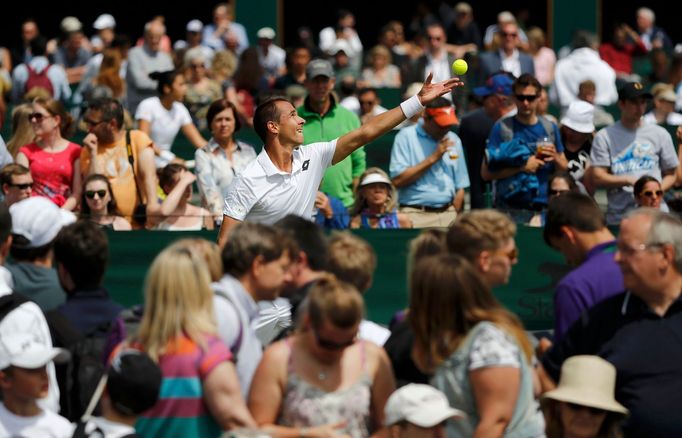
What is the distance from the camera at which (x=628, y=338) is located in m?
5.61

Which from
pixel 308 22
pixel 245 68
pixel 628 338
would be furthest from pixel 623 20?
pixel 628 338

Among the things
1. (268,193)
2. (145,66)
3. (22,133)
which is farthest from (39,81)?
(268,193)

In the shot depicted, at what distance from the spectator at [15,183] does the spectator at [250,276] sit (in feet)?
13.1

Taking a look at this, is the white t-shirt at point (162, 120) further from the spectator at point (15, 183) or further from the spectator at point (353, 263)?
the spectator at point (353, 263)

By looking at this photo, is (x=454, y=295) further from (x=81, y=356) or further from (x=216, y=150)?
(x=216, y=150)

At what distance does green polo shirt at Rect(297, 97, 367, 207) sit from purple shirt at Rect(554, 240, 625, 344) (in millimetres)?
5240

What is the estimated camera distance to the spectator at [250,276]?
17.9ft

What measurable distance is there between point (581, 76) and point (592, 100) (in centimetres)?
228

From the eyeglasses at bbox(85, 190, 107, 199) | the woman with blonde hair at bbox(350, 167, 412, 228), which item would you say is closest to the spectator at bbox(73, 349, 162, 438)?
the eyeglasses at bbox(85, 190, 107, 199)

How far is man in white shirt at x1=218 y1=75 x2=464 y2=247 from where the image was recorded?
25.7 ft

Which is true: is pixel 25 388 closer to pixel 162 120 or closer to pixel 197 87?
pixel 162 120

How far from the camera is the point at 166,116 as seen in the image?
487 inches

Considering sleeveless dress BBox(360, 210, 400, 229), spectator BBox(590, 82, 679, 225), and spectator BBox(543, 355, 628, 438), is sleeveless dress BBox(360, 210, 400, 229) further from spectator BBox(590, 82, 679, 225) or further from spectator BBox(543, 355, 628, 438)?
spectator BBox(543, 355, 628, 438)

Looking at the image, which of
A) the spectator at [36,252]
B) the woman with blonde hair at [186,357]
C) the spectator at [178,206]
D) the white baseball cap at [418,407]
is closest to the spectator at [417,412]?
the white baseball cap at [418,407]
